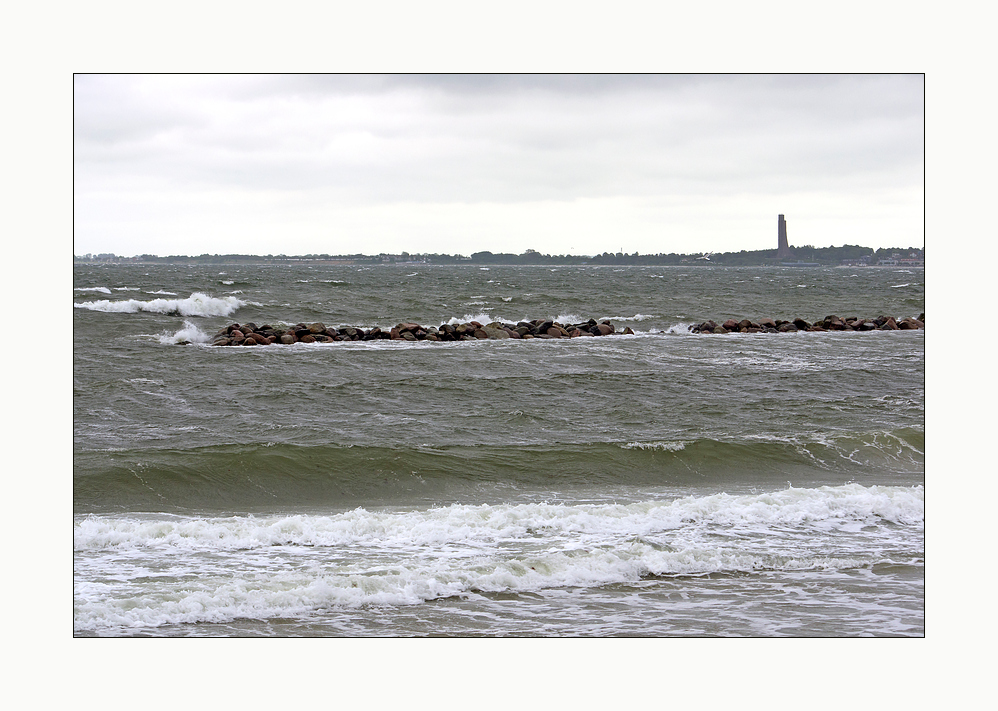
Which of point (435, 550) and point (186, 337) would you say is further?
point (186, 337)

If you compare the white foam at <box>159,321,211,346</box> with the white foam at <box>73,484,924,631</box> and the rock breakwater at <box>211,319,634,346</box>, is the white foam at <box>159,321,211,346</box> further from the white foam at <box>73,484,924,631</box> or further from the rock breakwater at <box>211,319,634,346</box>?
the white foam at <box>73,484,924,631</box>

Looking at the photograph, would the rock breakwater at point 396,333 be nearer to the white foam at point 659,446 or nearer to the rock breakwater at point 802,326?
the rock breakwater at point 802,326

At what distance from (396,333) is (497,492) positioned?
16462 millimetres

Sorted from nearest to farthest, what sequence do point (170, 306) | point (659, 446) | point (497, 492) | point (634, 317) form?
point (497, 492)
point (659, 446)
point (170, 306)
point (634, 317)

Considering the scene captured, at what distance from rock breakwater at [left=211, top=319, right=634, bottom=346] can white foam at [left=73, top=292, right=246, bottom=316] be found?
6185 mm

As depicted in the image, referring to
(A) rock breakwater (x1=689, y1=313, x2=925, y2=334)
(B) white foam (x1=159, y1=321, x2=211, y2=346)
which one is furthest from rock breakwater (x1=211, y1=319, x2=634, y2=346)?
(A) rock breakwater (x1=689, y1=313, x2=925, y2=334)

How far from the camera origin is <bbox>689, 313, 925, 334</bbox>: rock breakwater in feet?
91.9

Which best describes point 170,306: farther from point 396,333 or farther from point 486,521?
point 486,521

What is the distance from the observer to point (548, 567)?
6246mm

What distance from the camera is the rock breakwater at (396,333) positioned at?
2308cm

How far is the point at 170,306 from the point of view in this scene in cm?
3022

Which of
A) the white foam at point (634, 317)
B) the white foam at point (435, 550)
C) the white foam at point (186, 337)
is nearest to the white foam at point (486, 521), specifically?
the white foam at point (435, 550)

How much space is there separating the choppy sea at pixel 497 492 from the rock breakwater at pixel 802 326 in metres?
6.72

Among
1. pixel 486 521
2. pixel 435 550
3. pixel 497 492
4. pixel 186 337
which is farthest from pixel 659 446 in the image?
pixel 186 337
